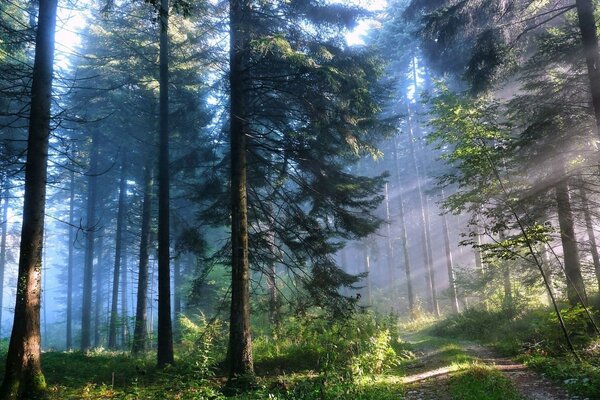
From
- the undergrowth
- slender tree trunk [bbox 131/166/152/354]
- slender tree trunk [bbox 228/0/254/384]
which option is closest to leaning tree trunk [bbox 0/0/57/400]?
slender tree trunk [bbox 228/0/254/384]

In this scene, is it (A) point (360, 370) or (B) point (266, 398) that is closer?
(B) point (266, 398)

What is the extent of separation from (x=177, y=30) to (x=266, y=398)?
50.7ft

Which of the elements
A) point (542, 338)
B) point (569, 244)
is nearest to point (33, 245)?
point (542, 338)

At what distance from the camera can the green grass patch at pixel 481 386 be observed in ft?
21.4

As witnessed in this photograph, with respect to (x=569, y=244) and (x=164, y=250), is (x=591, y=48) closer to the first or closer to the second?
(x=569, y=244)

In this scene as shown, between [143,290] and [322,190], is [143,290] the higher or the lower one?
the lower one

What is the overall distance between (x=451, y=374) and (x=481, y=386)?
1.56 m

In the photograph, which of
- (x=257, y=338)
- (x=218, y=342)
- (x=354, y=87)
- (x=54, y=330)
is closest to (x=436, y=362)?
(x=257, y=338)

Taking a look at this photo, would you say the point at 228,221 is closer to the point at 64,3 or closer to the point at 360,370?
the point at 360,370

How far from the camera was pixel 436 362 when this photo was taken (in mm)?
10930

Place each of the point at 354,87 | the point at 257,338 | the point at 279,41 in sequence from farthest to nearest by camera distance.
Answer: the point at 257,338, the point at 354,87, the point at 279,41

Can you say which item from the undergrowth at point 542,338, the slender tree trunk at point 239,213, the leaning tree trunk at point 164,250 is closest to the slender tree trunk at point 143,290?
the leaning tree trunk at point 164,250

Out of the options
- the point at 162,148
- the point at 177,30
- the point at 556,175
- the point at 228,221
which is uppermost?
the point at 177,30

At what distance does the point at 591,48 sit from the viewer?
8.22 m
